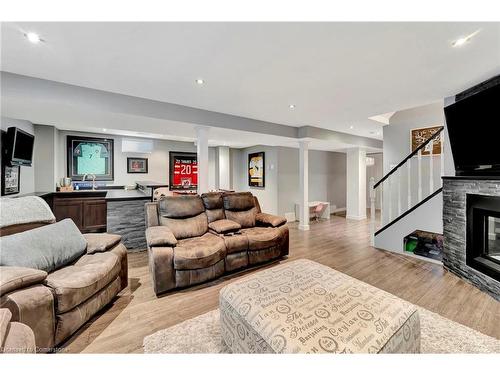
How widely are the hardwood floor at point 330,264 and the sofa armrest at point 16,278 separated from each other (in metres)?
0.55

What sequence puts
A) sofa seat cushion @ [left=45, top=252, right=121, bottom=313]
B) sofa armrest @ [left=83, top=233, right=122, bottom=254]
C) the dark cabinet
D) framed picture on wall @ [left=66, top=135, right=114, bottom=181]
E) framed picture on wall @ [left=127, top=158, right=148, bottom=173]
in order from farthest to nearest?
framed picture on wall @ [left=127, top=158, right=148, bottom=173] → framed picture on wall @ [left=66, top=135, right=114, bottom=181] → the dark cabinet → sofa armrest @ [left=83, top=233, right=122, bottom=254] → sofa seat cushion @ [left=45, top=252, right=121, bottom=313]

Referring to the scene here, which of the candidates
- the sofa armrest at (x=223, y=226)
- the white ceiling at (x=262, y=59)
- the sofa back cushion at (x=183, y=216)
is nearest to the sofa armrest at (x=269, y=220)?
the sofa armrest at (x=223, y=226)

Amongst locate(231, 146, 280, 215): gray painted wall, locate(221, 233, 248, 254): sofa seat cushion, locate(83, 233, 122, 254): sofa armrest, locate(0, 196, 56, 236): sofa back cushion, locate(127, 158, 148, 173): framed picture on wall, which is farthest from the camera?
locate(231, 146, 280, 215): gray painted wall

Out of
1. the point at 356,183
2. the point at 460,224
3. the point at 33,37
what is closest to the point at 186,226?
the point at 33,37

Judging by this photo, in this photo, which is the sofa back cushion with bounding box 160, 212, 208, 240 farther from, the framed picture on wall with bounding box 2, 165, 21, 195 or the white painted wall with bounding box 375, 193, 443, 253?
the white painted wall with bounding box 375, 193, 443, 253

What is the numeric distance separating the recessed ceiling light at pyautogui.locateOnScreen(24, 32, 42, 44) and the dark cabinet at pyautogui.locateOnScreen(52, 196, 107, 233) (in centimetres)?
358

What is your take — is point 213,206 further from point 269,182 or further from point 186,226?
point 269,182

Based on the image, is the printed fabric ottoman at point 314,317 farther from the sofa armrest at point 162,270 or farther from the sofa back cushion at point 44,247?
the sofa back cushion at point 44,247

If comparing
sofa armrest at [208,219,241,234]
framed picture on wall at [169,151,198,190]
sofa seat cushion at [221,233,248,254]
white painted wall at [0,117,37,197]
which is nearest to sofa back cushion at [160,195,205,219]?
sofa armrest at [208,219,241,234]

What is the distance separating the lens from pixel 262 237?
2959mm

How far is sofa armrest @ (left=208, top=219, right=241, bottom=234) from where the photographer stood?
116 inches

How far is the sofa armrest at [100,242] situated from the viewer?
2178 mm

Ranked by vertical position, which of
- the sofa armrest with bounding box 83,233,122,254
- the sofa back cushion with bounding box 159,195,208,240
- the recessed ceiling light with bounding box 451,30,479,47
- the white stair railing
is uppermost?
the recessed ceiling light with bounding box 451,30,479,47
